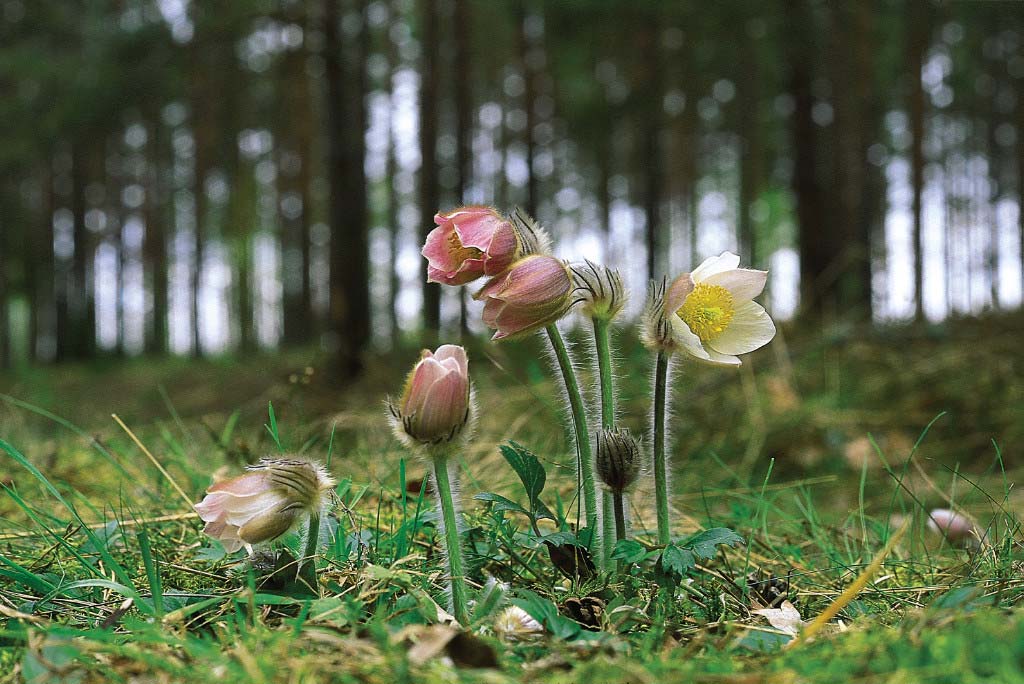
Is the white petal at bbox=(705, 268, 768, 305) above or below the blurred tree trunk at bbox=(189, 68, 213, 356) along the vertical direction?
below

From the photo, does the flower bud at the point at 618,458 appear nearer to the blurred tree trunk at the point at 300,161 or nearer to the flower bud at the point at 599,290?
the flower bud at the point at 599,290

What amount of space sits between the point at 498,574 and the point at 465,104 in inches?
387

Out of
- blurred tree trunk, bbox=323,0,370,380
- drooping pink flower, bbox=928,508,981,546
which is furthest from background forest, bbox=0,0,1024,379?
drooping pink flower, bbox=928,508,981,546

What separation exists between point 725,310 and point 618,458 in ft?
1.13

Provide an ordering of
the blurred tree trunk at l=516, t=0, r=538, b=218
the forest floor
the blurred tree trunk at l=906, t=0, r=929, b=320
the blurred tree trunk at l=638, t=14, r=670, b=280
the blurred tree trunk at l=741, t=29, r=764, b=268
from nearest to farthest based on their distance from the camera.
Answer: the forest floor < the blurred tree trunk at l=516, t=0, r=538, b=218 < the blurred tree trunk at l=638, t=14, r=670, b=280 < the blurred tree trunk at l=906, t=0, r=929, b=320 < the blurred tree trunk at l=741, t=29, r=764, b=268

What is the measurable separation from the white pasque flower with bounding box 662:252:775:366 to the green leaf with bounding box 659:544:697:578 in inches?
12.6

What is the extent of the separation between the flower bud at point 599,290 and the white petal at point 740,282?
17 cm

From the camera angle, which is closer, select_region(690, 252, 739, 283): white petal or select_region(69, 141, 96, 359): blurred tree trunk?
select_region(690, 252, 739, 283): white petal

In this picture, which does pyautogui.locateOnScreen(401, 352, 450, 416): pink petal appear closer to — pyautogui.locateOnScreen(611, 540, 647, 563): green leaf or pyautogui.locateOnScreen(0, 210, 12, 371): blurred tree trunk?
pyautogui.locateOnScreen(611, 540, 647, 563): green leaf

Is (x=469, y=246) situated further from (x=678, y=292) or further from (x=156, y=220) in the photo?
(x=156, y=220)

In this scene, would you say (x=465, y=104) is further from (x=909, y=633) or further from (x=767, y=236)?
(x=767, y=236)

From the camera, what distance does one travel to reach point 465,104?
34.6 feet

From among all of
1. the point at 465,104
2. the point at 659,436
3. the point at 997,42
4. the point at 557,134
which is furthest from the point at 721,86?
the point at 659,436

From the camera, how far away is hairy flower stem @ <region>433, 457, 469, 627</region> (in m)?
1.18
